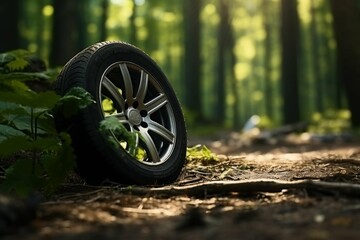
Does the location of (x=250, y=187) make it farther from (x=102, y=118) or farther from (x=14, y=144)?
(x=14, y=144)

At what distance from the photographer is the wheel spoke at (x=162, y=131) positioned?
462 cm

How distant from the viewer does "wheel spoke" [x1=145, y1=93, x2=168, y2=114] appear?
4.69 m

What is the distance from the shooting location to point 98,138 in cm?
395

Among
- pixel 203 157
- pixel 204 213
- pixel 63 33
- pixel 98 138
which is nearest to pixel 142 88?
pixel 98 138

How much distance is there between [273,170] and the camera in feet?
16.6

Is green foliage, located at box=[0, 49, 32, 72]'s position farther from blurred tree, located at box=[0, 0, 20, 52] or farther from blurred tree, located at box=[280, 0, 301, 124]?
blurred tree, located at box=[280, 0, 301, 124]

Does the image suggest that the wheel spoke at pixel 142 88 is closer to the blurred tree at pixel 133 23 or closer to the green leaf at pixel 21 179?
the green leaf at pixel 21 179

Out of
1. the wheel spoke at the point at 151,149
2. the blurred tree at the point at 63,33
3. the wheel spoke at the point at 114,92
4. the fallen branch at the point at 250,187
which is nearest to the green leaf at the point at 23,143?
the fallen branch at the point at 250,187

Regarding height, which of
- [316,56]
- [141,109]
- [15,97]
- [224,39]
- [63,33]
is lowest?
[141,109]

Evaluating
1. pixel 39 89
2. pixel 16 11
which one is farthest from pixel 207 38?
pixel 39 89

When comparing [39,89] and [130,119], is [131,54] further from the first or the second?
[39,89]

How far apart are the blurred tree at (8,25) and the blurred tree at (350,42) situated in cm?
879

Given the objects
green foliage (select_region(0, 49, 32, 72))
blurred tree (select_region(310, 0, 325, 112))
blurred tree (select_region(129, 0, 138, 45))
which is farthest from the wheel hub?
blurred tree (select_region(310, 0, 325, 112))

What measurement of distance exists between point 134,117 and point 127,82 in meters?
0.33
